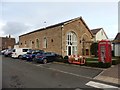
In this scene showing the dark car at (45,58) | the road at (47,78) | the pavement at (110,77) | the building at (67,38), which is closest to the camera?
the road at (47,78)

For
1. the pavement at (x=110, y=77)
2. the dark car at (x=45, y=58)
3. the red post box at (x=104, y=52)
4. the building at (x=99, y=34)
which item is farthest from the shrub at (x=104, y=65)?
the building at (x=99, y=34)

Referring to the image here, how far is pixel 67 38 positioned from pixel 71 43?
1.44 m

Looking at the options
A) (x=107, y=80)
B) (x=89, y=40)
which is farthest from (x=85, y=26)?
(x=107, y=80)

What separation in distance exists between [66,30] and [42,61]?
1124 centimetres

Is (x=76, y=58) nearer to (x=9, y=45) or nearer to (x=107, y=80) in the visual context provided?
(x=107, y=80)

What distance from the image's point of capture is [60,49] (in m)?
31.9

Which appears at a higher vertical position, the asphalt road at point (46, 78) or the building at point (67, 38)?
the building at point (67, 38)

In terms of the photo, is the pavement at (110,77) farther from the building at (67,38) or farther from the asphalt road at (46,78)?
the building at (67,38)

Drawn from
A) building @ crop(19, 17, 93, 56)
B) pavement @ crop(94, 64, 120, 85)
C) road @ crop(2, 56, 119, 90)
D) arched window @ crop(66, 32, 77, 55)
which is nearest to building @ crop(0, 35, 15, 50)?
building @ crop(19, 17, 93, 56)

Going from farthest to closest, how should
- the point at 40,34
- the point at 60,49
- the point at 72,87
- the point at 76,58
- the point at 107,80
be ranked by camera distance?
the point at 40,34, the point at 60,49, the point at 76,58, the point at 107,80, the point at 72,87

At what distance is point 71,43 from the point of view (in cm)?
3416

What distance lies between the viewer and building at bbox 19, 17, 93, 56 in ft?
106

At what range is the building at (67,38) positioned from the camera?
106 ft

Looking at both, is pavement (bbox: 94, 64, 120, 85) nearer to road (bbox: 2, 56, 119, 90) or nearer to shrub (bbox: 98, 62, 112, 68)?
road (bbox: 2, 56, 119, 90)
